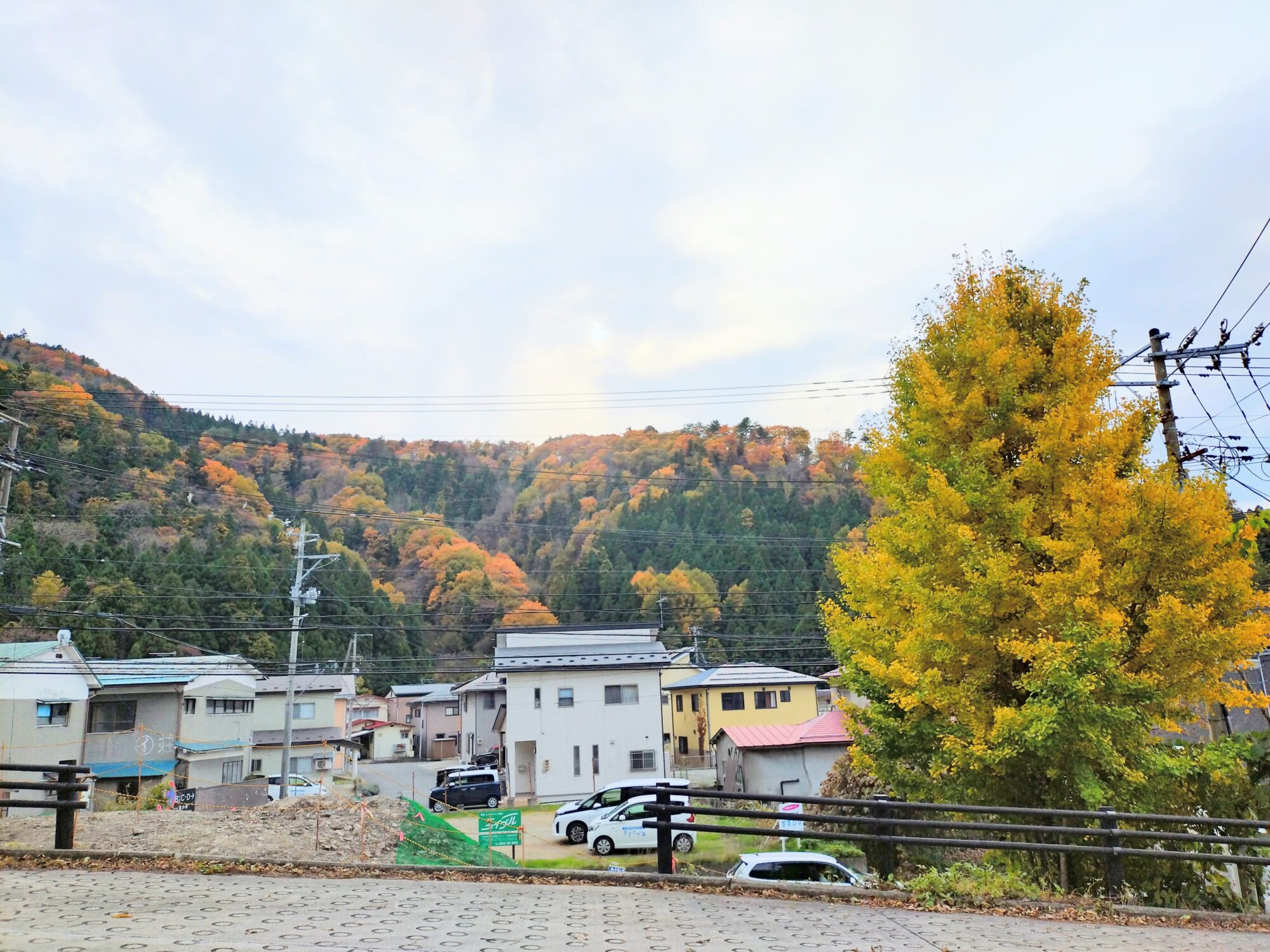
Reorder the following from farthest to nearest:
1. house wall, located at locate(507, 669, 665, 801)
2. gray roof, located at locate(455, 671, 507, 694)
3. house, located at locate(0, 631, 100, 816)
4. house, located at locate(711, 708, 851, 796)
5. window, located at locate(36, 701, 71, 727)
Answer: gray roof, located at locate(455, 671, 507, 694) < house wall, located at locate(507, 669, 665, 801) < window, located at locate(36, 701, 71, 727) < house, located at locate(0, 631, 100, 816) < house, located at locate(711, 708, 851, 796)

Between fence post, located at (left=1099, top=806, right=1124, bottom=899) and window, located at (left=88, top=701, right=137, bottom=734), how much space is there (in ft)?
120

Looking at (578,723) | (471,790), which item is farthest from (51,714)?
(578,723)

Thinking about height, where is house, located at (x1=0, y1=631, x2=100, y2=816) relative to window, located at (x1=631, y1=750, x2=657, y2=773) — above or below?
above

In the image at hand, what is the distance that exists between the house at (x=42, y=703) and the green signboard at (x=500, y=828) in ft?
64.8

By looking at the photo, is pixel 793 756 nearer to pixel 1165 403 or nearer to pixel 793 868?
pixel 793 868

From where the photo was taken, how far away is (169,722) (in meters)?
33.7

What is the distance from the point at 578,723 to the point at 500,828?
58.9ft

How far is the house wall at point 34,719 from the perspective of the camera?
2814 centimetres

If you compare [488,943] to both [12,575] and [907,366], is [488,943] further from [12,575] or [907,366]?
[12,575]

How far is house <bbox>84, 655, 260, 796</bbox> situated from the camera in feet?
104

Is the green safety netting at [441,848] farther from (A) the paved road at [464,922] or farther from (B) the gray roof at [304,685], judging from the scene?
(B) the gray roof at [304,685]

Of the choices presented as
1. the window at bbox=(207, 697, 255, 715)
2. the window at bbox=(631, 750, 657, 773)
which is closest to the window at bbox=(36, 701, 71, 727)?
the window at bbox=(207, 697, 255, 715)

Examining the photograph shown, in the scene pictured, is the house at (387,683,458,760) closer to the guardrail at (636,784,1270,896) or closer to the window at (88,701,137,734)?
the window at (88,701,137,734)

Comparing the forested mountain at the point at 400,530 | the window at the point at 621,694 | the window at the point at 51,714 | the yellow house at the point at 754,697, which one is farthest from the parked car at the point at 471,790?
the window at the point at 51,714
